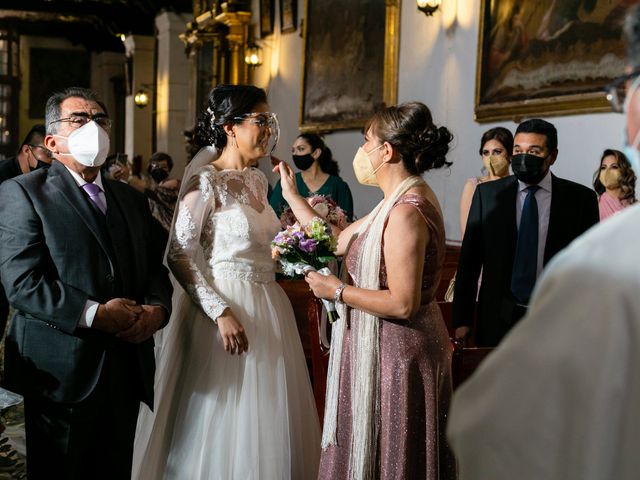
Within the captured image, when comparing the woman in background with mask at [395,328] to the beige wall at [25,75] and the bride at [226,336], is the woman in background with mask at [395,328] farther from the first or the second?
the beige wall at [25,75]

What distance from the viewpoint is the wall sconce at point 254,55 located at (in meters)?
14.1

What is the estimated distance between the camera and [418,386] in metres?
3.05

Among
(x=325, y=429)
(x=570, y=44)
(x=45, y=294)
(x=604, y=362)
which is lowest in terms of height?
(x=325, y=429)

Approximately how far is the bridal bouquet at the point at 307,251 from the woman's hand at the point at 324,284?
3.2 inches

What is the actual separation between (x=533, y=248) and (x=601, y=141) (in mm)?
2977

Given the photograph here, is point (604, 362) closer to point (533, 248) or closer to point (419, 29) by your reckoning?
point (533, 248)

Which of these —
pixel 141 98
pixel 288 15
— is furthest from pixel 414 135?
pixel 141 98

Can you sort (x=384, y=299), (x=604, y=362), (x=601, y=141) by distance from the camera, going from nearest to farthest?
(x=604, y=362) < (x=384, y=299) < (x=601, y=141)

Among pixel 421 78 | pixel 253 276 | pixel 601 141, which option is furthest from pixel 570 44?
pixel 253 276

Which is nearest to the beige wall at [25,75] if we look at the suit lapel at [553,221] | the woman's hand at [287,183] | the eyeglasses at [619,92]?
the woman's hand at [287,183]

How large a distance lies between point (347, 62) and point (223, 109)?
24.6 feet

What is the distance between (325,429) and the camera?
323cm

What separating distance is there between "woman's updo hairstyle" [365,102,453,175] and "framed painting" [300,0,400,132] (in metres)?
6.39

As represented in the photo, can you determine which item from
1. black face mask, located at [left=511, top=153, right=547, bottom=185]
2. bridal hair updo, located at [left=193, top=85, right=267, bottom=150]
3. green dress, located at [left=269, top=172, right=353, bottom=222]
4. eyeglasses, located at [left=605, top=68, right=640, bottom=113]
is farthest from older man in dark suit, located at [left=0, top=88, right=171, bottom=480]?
green dress, located at [left=269, top=172, right=353, bottom=222]
